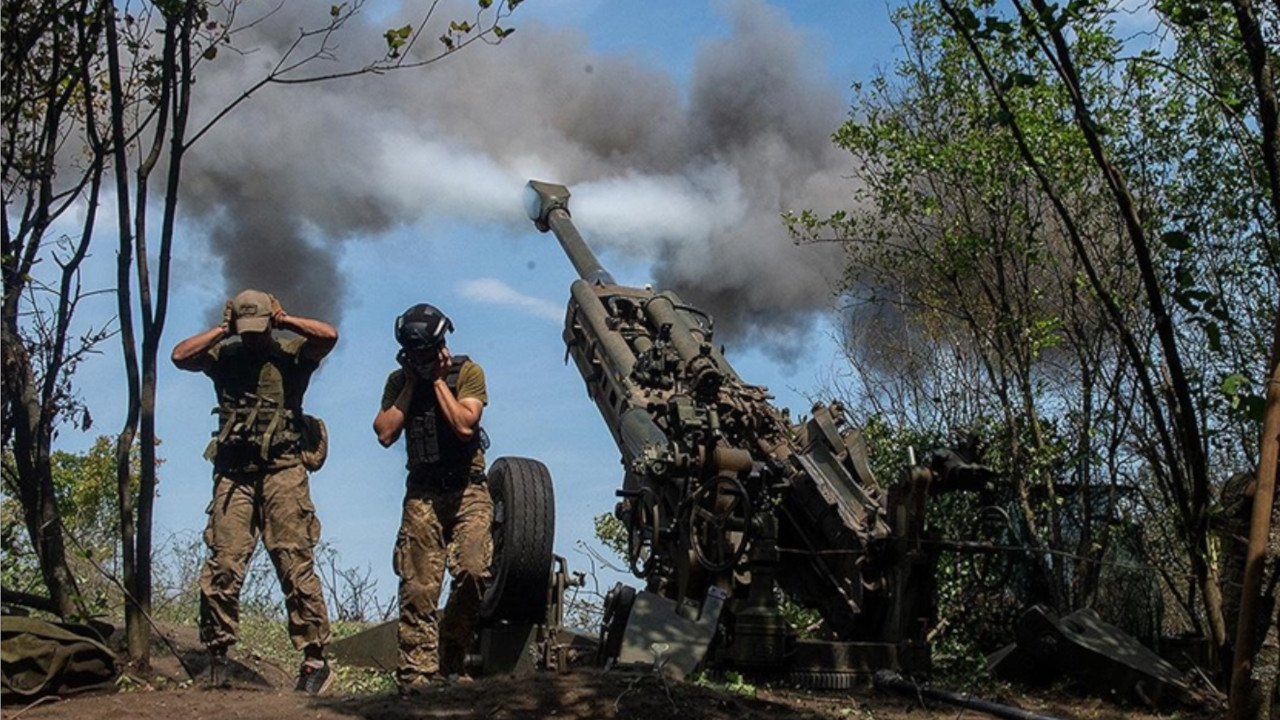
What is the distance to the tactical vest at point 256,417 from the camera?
21.5ft

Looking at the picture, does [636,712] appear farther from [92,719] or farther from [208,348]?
[208,348]

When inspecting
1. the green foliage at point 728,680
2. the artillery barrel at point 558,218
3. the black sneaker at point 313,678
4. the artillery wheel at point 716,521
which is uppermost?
the artillery barrel at point 558,218

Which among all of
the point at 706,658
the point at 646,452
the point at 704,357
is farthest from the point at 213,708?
the point at 704,357

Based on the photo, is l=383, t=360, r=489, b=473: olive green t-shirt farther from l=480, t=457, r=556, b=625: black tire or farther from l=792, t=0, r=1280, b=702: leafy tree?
l=792, t=0, r=1280, b=702: leafy tree

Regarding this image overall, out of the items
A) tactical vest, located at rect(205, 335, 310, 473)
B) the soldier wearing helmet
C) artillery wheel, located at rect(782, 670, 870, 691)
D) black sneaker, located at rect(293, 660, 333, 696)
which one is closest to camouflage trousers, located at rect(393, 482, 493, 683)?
the soldier wearing helmet

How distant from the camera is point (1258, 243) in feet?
30.2

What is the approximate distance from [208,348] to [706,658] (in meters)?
2.84

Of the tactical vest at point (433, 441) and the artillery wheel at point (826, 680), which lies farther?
the artillery wheel at point (826, 680)

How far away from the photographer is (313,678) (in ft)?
21.0

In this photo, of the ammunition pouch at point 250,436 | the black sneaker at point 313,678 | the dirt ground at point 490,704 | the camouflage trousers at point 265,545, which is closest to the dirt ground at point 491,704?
the dirt ground at point 490,704

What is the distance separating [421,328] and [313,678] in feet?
5.25

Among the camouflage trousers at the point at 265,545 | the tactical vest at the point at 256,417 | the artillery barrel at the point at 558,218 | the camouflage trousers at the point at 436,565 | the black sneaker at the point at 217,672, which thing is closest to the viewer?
the black sneaker at the point at 217,672

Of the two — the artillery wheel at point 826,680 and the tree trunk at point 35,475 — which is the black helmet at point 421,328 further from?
the artillery wheel at point 826,680

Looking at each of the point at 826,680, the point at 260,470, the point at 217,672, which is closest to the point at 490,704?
the point at 217,672
